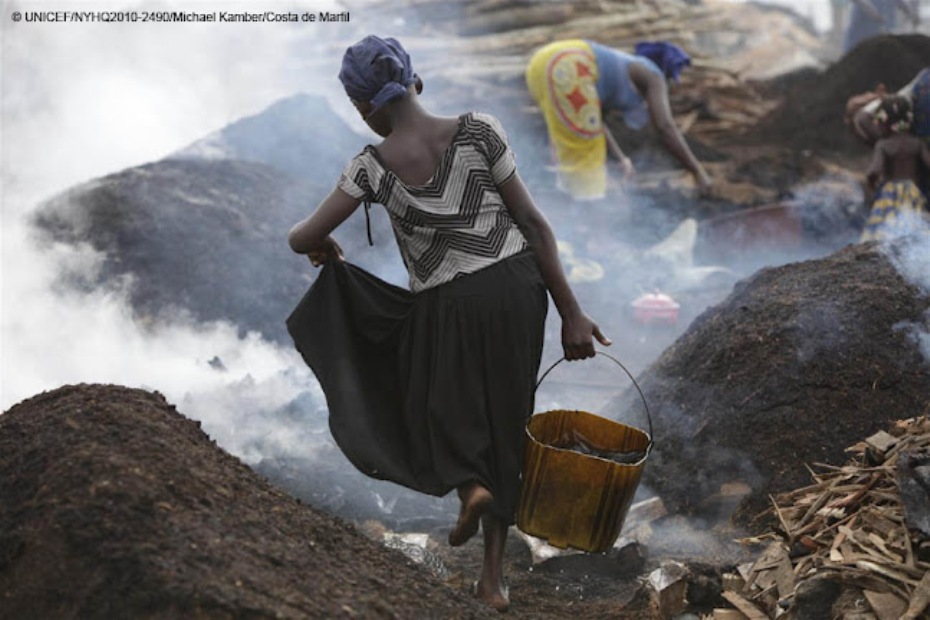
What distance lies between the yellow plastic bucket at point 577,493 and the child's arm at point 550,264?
0.19 metres

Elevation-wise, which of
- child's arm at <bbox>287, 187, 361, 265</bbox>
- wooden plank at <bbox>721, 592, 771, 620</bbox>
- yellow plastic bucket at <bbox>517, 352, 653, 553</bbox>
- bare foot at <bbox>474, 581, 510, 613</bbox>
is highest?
child's arm at <bbox>287, 187, 361, 265</bbox>

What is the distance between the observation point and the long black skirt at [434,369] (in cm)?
370

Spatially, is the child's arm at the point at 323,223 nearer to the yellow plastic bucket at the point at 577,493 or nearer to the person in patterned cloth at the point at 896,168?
the yellow plastic bucket at the point at 577,493

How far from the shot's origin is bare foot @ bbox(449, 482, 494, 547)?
358 cm

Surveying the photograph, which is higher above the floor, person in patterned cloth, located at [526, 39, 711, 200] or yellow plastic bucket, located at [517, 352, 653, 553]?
person in patterned cloth, located at [526, 39, 711, 200]

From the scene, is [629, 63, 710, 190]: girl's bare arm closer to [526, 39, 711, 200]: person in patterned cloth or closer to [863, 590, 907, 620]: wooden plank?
[526, 39, 711, 200]: person in patterned cloth

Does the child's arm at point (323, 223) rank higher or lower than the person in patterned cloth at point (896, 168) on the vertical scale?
higher

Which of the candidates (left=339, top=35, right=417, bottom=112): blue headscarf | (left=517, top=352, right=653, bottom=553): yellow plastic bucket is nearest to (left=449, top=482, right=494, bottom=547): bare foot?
(left=517, top=352, right=653, bottom=553): yellow plastic bucket

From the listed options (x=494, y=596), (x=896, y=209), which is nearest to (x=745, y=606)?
(x=494, y=596)

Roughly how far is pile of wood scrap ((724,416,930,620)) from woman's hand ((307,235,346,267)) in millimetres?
1825

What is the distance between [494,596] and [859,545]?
132 centimetres

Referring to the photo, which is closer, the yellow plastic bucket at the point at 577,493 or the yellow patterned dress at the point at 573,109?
the yellow plastic bucket at the point at 577,493

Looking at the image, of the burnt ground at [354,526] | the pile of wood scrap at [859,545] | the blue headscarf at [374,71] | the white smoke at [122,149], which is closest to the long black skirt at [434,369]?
the burnt ground at [354,526]

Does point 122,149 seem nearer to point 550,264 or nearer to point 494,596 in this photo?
point 550,264
